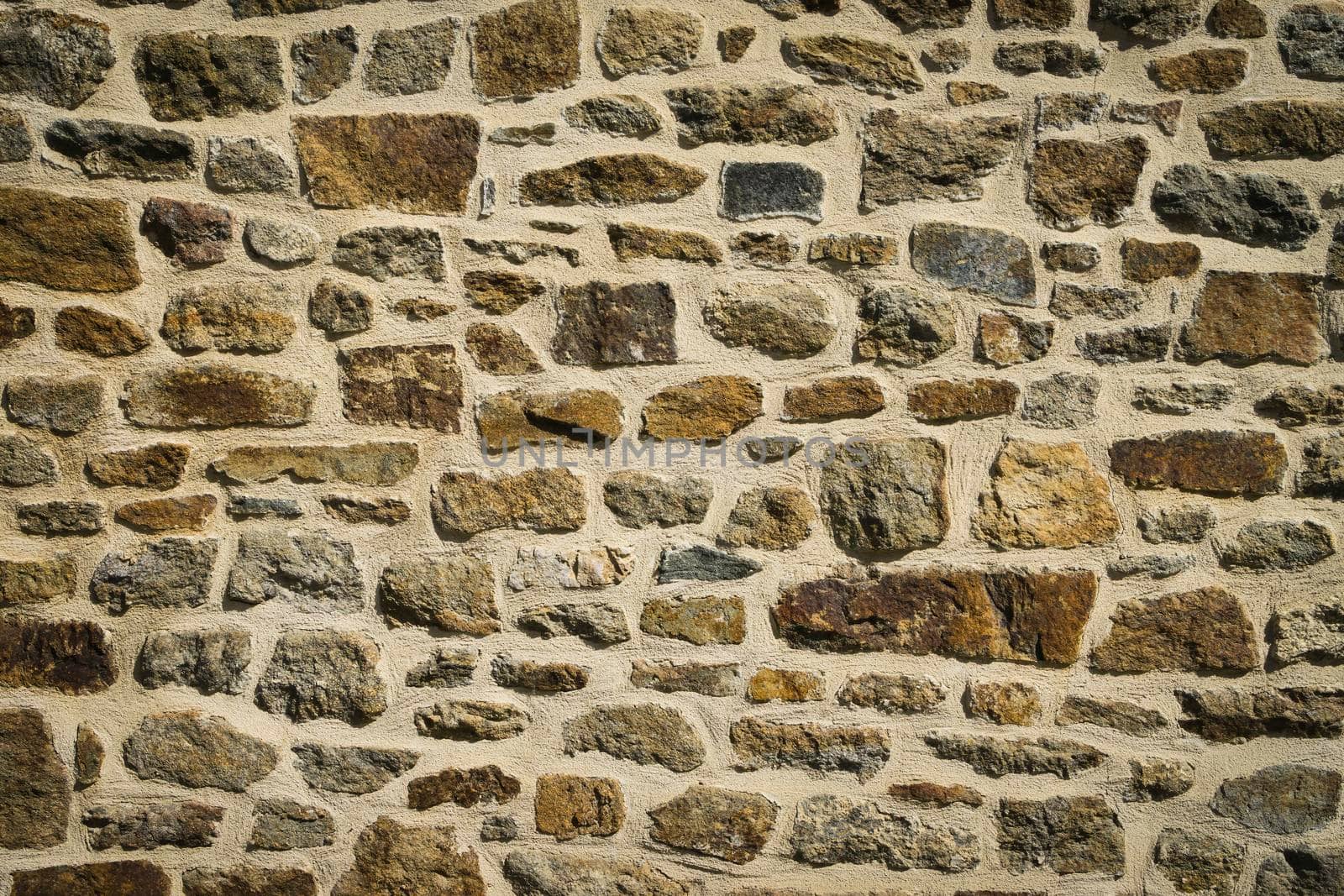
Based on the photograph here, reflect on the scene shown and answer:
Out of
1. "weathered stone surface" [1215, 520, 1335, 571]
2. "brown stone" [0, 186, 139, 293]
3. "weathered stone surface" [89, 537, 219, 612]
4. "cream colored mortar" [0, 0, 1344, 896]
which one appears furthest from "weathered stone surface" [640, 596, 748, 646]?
"brown stone" [0, 186, 139, 293]

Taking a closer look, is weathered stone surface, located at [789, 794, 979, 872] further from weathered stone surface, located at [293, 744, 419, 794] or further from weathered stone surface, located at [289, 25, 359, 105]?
weathered stone surface, located at [289, 25, 359, 105]

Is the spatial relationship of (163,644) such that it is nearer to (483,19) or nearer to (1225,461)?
(483,19)

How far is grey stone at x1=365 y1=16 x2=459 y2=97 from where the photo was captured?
6.62ft

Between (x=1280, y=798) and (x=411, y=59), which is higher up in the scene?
(x=411, y=59)

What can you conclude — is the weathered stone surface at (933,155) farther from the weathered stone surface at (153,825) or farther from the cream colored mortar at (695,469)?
the weathered stone surface at (153,825)

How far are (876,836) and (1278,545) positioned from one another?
1.00 metres

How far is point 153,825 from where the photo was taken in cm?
201

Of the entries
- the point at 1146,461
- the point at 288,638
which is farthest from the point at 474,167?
the point at 1146,461

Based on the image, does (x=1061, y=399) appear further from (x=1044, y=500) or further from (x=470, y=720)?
(x=470, y=720)

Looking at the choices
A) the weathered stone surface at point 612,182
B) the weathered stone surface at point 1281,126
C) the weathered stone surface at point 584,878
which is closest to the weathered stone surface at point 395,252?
the weathered stone surface at point 612,182

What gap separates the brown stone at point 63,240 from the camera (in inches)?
78.3

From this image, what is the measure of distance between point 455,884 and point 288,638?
1.97ft

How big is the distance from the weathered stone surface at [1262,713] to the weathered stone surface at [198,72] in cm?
225

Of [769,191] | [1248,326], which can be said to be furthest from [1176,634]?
[769,191]
